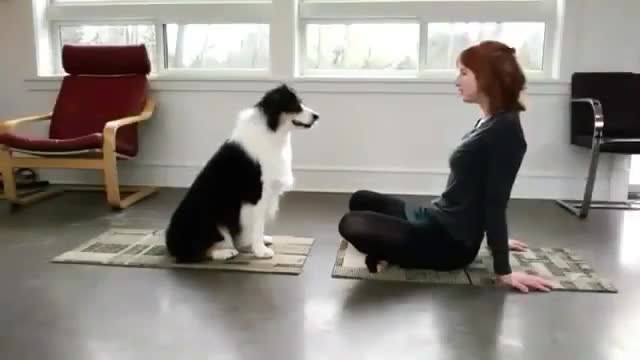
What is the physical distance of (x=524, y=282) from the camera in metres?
2.33

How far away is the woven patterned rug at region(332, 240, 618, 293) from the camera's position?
7.89ft

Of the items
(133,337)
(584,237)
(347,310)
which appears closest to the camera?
(133,337)

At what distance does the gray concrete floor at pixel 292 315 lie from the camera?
5.99 ft

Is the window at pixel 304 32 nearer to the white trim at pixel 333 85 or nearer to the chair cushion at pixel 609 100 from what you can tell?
the white trim at pixel 333 85

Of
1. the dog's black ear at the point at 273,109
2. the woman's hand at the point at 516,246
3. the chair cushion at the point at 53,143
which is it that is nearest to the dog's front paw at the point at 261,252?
the dog's black ear at the point at 273,109

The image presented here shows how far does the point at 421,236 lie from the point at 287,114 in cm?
77

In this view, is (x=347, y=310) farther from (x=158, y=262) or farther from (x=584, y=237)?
(x=584, y=237)

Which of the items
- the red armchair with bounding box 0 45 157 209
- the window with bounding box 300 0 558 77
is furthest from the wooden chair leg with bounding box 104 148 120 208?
the window with bounding box 300 0 558 77

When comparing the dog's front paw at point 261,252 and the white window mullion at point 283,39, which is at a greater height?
the white window mullion at point 283,39

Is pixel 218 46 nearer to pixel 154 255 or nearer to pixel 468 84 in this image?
pixel 154 255

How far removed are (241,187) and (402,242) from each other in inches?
27.9

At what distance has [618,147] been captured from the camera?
340cm

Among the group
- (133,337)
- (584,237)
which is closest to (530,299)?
(584,237)

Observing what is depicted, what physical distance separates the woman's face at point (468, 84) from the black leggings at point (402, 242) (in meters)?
0.50
